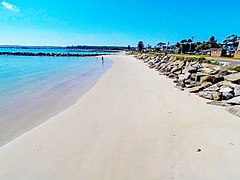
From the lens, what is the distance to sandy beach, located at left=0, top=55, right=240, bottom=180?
4.19 meters

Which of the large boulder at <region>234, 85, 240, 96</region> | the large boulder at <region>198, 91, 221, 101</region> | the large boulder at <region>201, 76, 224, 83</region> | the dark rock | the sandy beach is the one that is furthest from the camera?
the large boulder at <region>201, 76, 224, 83</region>

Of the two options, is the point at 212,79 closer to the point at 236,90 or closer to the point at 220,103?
the point at 236,90

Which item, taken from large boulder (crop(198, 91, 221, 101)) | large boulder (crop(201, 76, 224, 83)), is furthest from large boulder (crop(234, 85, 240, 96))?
large boulder (crop(201, 76, 224, 83))

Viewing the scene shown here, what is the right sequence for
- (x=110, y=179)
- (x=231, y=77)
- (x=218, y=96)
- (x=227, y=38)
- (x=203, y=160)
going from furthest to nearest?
(x=227, y=38) < (x=231, y=77) < (x=218, y=96) < (x=203, y=160) < (x=110, y=179)

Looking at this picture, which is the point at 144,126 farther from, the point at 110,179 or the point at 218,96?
the point at 218,96

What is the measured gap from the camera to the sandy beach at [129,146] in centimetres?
419

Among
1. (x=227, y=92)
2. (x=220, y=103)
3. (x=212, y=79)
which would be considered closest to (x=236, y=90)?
(x=227, y=92)

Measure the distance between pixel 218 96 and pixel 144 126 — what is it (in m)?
5.10

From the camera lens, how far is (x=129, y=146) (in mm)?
5301

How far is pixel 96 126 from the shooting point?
22.2 ft

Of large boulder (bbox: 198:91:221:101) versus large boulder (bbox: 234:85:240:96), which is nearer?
large boulder (bbox: 234:85:240:96)

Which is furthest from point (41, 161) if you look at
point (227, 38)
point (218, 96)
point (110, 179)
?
point (227, 38)

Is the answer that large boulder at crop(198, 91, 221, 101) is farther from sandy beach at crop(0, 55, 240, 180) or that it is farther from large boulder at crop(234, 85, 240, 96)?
sandy beach at crop(0, 55, 240, 180)

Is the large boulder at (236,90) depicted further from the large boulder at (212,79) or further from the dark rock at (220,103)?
the large boulder at (212,79)
